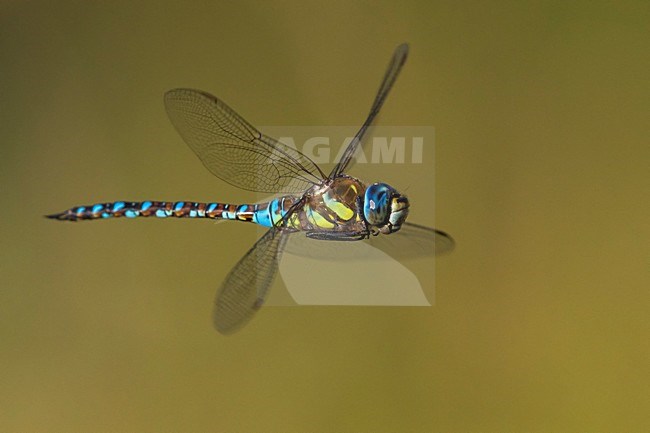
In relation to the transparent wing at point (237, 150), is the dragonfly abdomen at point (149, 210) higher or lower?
lower

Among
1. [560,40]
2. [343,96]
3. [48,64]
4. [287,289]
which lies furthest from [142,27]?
[560,40]

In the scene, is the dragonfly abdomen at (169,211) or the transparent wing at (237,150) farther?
the dragonfly abdomen at (169,211)

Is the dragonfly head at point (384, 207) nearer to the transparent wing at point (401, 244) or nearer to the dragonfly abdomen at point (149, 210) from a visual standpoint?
the transparent wing at point (401, 244)

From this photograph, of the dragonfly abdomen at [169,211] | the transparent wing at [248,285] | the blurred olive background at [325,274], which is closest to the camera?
the transparent wing at [248,285]

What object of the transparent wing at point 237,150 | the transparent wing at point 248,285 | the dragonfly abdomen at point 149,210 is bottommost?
the transparent wing at point 248,285

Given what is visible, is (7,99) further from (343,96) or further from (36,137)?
(343,96)

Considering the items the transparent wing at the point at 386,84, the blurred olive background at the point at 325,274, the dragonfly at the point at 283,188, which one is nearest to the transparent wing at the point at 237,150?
the dragonfly at the point at 283,188

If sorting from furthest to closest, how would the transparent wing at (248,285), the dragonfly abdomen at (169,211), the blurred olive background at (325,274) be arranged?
1. the blurred olive background at (325,274)
2. the dragonfly abdomen at (169,211)
3. the transparent wing at (248,285)
